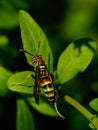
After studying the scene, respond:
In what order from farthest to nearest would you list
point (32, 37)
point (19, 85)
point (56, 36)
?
point (56, 36) < point (32, 37) < point (19, 85)

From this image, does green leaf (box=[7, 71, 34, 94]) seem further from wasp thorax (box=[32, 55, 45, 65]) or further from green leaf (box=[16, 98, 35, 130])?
green leaf (box=[16, 98, 35, 130])

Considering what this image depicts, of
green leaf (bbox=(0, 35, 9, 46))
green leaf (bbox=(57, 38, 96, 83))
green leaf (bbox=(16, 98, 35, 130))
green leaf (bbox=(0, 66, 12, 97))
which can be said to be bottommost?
green leaf (bbox=(16, 98, 35, 130))

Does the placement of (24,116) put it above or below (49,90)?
below

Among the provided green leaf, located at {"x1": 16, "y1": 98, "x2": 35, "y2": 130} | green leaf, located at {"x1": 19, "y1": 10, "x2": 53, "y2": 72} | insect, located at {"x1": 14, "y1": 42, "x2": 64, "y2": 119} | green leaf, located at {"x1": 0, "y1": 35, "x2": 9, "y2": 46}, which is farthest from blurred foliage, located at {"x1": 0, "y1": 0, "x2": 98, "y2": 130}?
green leaf, located at {"x1": 19, "y1": 10, "x2": 53, "y2": 72}

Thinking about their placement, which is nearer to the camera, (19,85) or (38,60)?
(19,85)

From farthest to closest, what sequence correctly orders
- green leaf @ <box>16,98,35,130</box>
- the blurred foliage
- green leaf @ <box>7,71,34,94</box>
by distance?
1. the blurred foliage
2. green leaf @ <box>16,98,35,130</box>
3. green leaf @ <box>7,71,34,94</box>

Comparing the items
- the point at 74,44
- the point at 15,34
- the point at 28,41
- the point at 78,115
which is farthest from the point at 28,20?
the point at 15,34

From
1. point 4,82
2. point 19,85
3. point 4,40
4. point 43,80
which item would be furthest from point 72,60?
point 4,40

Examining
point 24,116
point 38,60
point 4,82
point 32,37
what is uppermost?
point 32,37

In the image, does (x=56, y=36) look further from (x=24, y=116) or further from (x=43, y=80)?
(x=43, y=80)
